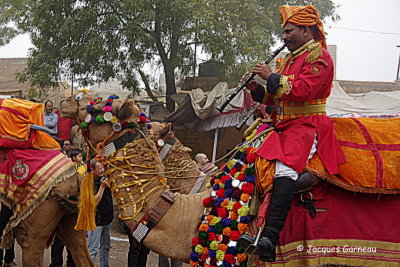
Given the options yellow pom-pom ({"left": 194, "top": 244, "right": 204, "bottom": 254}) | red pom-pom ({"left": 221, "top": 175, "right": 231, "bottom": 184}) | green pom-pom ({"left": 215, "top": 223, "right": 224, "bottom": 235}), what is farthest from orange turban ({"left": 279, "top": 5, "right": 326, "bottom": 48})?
A: yellow pom-pom ({"left": 194, "top": 244, "right": 204, "bottom": 254})

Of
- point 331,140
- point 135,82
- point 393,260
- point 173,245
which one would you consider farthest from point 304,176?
point 135,82

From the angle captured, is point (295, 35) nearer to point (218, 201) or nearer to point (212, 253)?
point (218, 201)

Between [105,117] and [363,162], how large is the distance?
2.07 m

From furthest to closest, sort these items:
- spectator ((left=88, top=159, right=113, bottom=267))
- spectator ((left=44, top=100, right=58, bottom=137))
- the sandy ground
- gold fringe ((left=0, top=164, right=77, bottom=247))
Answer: spectator ((left=44, top=100, right=58, bottom=137))
the sandy ground
spectator ((left=88, top=159, right=113, bottom=267))
gold fringe ((left=0, top=164, right=77, bottom=247))

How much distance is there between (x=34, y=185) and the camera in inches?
214

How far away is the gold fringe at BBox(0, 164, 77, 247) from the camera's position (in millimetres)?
5344

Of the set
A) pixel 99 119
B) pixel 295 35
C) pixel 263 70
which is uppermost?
pixel 295 35

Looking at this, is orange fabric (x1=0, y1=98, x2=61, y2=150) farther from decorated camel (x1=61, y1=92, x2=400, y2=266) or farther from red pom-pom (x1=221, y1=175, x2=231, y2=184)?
red pom-pom (x1=221, y1=175, x2=231, y2=184)

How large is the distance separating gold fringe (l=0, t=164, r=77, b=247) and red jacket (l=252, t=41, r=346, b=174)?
9.86 feet

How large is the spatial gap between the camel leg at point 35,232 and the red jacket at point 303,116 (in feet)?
10.2

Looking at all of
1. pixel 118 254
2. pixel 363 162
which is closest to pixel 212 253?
pixel 363 162

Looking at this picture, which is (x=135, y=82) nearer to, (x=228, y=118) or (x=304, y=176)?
(x=228, y=118)

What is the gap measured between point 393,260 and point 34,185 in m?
3.99

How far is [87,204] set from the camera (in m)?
4.28
